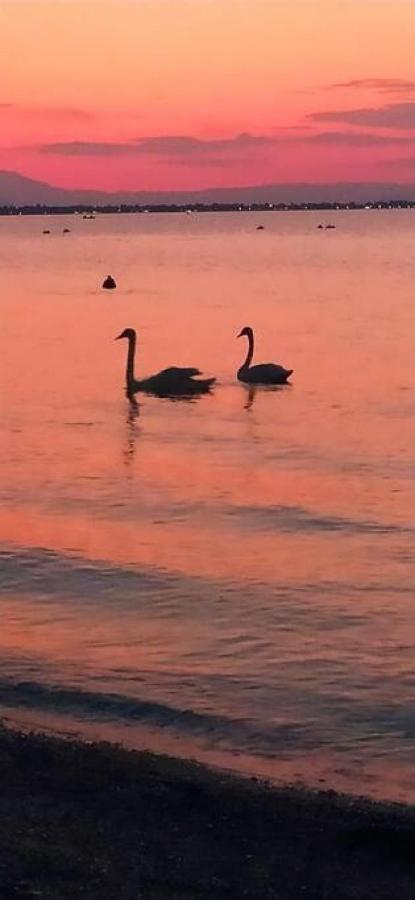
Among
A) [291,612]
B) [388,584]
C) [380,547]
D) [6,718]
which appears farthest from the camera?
[380,547]

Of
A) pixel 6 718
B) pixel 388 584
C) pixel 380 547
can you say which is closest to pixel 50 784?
pixel 6 718

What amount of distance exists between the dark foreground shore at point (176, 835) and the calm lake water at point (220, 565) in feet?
2.86

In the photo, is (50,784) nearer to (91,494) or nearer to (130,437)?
(91,494)

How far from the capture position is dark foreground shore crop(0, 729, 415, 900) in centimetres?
636

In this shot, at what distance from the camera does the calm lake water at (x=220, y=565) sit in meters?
9.63

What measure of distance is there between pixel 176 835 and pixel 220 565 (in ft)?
24.1

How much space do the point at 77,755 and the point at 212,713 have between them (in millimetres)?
1881

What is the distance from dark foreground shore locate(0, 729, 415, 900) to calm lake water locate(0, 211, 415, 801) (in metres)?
0.87

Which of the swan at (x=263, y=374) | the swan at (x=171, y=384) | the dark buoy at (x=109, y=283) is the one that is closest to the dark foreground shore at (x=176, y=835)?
the swan at (x=171, y=384)

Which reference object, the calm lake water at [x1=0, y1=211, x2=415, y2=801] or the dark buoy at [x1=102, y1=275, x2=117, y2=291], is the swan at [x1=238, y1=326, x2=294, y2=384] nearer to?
the calm lake water at [x1=0, y1=211, x2=415, y2=801]

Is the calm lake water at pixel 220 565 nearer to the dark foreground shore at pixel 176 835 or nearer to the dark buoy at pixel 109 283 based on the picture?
the dark foreground shore at pixel 176 835

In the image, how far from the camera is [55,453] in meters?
21.7

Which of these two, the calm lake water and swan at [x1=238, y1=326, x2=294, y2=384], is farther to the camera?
swan at [x1=238, y1=326, x2=294, y2=384]

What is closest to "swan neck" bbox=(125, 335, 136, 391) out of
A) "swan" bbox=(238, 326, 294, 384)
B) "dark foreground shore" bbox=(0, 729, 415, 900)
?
"swan" bbox=(238, 326, 294, 384)
